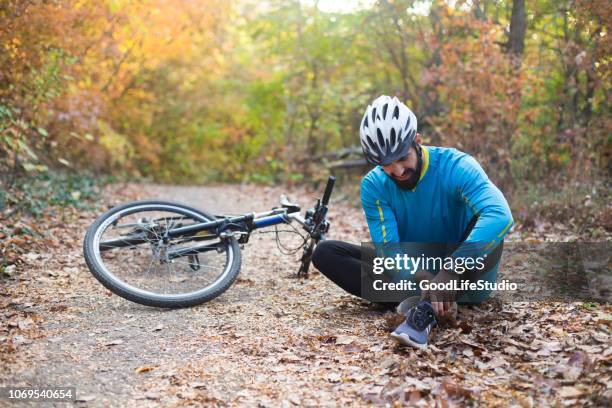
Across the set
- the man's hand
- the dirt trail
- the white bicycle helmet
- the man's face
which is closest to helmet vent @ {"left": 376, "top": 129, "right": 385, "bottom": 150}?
the white bicycle helmet

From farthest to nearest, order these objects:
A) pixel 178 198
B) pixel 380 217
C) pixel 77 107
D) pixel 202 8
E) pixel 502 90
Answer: pixel 202 8 → pixel 178 198 → pixel 77 107 → pixel 502 90 → pixel 380 217

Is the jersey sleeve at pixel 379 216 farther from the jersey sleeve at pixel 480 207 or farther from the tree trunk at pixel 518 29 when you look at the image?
the tree trunk at pixel 518 29

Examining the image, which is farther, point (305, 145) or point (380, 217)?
point (305, 145)

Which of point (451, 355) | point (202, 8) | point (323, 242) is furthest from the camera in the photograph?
point (202, 8)

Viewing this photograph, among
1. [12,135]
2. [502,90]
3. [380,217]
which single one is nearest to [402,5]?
[502,90]

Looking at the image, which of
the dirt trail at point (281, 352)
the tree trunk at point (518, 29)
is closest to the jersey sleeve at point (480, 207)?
the dirt trail at point (281, 352)

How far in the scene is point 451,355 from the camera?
3246mm

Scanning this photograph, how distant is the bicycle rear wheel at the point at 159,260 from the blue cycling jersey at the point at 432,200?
1.28m

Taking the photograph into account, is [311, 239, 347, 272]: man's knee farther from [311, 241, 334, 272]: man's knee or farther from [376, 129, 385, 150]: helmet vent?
[376, 129, 385, 150]: helmet vent

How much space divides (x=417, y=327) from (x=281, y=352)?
→ 0.80 metres

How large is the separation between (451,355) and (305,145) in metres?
10.7

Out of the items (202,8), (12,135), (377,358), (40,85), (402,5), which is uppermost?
(202,8)

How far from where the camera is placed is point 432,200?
386 cm

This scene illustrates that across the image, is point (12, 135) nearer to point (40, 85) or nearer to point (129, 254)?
point (40, 85)
